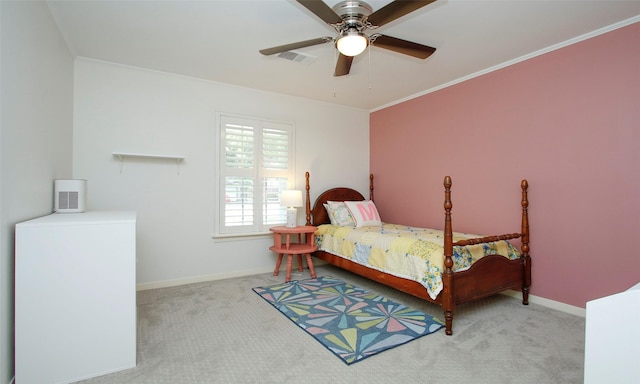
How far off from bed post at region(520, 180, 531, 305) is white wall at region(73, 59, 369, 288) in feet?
9.55

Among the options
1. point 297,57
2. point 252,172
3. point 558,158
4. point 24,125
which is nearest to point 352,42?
point 297,57

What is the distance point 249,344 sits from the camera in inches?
90.1

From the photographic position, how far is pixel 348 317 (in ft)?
9.02

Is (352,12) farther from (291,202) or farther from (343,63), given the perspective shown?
(291,202)

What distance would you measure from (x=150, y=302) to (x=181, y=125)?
6.40ft

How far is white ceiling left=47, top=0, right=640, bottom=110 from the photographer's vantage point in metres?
2.32

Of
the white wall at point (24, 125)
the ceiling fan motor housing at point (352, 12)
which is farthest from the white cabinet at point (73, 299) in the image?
the ceiling fan motor housing at point (352, 12)

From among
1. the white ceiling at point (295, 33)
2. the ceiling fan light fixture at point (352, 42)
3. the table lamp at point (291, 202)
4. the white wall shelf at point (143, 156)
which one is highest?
the white ceiling at point (295, 33)

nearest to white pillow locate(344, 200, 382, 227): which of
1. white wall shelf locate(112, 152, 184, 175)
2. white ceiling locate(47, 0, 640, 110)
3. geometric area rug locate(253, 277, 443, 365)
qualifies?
geometric area rug locate(253, 277, 443, 365)

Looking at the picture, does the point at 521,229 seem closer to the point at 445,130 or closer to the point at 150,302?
the point at 445,130

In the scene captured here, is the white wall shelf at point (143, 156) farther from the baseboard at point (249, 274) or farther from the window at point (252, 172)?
the baseboard at point (249, 274)

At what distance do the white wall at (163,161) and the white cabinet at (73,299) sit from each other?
1650 millimetres

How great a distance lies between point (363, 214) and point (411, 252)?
1.52 m

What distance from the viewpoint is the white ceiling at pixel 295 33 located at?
232cm
